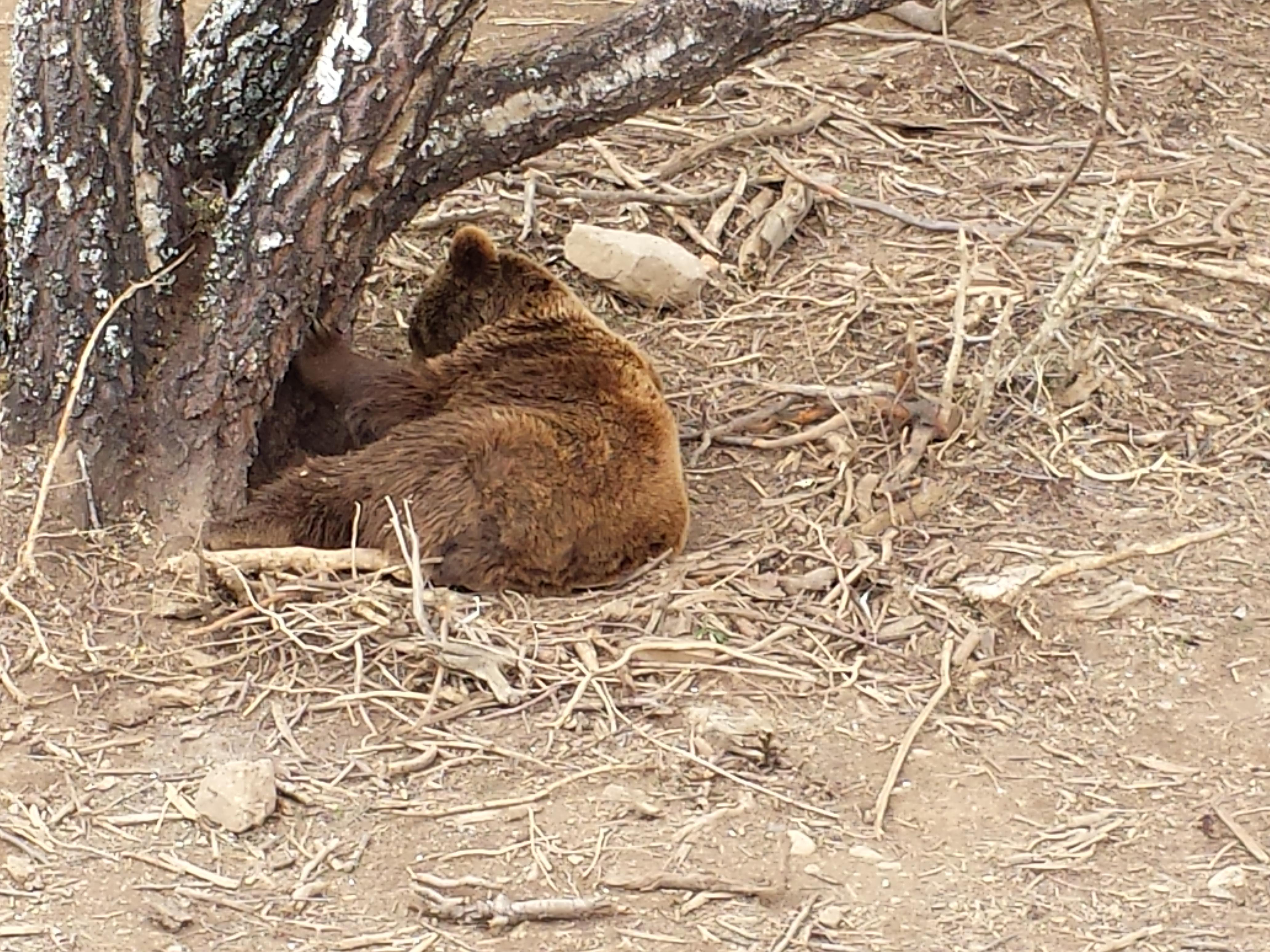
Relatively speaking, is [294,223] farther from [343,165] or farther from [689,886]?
[689,886]

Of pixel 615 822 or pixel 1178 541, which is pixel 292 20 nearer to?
pixel 615 822

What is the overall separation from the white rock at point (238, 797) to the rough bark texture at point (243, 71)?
1740 millimetres

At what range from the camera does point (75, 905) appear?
3465 mm

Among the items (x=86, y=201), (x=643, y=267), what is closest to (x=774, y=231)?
(x=643, y=267)

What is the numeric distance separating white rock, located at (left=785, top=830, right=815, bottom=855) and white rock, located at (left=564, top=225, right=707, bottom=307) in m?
2.77

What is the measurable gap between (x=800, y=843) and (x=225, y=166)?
95.9 inches

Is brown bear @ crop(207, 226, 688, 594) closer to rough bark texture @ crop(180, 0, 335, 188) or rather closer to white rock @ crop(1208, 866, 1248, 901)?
rough bark texture @ crop(180, 0, 335, 188)

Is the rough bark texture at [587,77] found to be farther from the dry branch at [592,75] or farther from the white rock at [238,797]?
the white rock at [238,797]

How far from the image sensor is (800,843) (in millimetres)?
3697

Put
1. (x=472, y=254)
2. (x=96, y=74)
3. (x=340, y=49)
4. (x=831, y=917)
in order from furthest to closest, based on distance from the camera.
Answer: (x=472, y=254) < (x=340, y=49) < (x=96, y=74) < (x=831, y=917)

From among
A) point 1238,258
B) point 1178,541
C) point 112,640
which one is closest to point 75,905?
point 112,640

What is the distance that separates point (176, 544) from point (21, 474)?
1.37 ft

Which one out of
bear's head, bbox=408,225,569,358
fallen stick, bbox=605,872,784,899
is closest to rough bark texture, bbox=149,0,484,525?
bear's head, bbox=408,225,569,358

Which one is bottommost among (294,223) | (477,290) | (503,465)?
(503,465)
